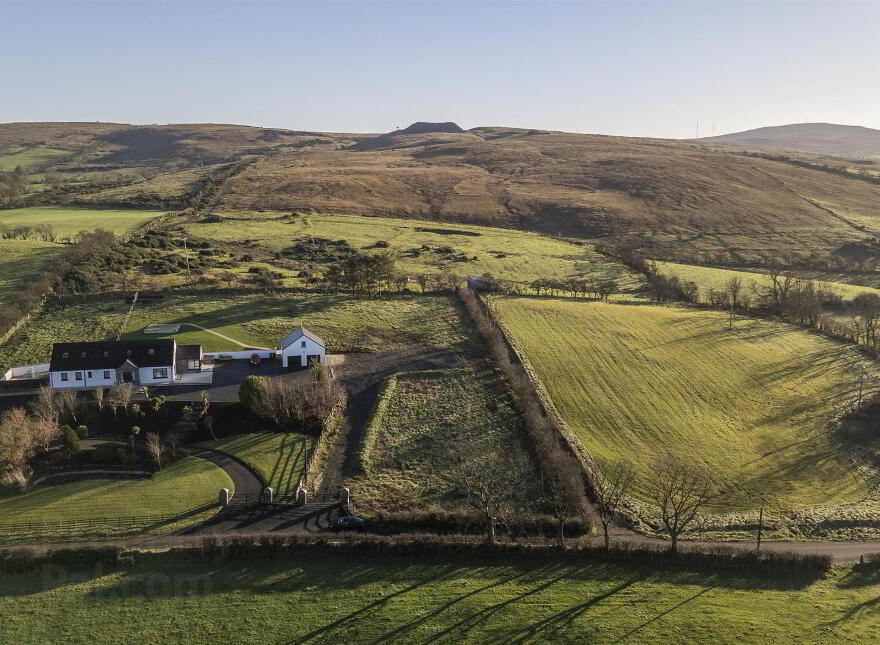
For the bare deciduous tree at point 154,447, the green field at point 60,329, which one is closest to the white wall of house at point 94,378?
the green field at point 60,329

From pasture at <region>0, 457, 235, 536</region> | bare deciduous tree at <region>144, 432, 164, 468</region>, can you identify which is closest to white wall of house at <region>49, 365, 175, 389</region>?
bare deciduous tree at <region>144, 432, 164, 468</region>

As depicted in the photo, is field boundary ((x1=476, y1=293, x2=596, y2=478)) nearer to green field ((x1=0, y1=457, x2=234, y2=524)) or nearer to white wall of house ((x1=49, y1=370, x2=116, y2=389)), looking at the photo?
green field ((x1=0, y1=457, x2=234, y2=524))

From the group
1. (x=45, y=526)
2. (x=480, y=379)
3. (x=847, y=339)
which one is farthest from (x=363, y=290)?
(x=847, y=339)

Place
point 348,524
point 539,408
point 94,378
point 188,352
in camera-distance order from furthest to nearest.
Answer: point 188,352
point 94,378
point 539,408
point 348,524

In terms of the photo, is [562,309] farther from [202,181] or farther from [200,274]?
[202,181]

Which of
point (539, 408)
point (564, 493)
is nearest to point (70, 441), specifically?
point (564, 493)

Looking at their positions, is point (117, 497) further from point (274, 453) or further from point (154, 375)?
point (154, 375)
